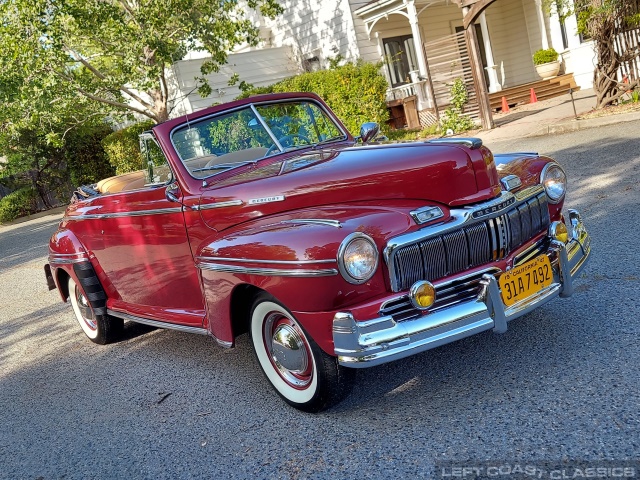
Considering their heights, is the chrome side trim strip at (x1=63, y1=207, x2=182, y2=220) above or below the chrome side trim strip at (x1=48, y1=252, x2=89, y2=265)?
above

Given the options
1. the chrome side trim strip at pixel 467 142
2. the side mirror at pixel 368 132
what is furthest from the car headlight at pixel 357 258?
the side mirror at pixel 368 132

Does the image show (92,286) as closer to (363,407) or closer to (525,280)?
(363,407)

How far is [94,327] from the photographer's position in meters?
5.60

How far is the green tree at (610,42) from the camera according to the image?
11938 mm

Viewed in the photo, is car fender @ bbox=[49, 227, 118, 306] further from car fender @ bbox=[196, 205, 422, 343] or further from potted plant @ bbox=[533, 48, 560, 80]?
potted plant @ bbox=[533, 48, 560, 80]

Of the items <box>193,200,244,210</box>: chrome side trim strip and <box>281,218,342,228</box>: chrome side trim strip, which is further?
<box>193,200,244,210</box>: chrome side trim strip

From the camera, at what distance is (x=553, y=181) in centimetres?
382

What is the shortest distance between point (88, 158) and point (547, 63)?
15.3 m

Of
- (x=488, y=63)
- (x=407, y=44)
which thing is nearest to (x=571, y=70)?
(x=488, y=63)

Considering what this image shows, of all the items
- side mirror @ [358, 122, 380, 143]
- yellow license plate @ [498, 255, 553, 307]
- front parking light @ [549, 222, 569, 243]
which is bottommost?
yellow license plate @ [498, 255, 553, 307]

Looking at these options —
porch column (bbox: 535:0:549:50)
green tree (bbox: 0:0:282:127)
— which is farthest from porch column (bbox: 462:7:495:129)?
porch column (bbox: 535:0:549:50)

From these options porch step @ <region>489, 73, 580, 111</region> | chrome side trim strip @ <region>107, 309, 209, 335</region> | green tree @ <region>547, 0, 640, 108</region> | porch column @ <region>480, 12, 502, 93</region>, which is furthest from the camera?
porch column @ <region>480, 12, 502, 93</region>

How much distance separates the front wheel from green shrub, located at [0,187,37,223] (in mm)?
21065

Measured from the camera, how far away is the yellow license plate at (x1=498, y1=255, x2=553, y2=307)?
315cm
